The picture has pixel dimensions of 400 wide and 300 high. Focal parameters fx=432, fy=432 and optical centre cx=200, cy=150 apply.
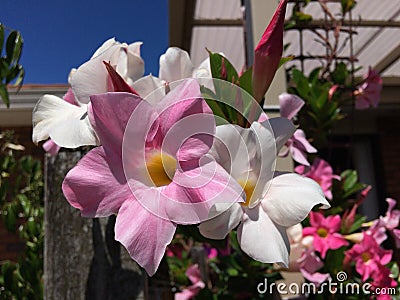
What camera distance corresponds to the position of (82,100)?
0.46 m

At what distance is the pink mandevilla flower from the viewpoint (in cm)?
33

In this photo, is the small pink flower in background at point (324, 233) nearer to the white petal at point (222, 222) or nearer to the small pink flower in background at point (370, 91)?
the white petal at point (222, 222)

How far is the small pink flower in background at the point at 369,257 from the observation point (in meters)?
0.90

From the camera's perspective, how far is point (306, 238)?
0.87m

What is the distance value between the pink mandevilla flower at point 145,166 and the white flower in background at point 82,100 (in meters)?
0.08

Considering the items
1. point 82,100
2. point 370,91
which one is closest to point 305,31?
point 370,91

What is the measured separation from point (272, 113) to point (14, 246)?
4.28 m

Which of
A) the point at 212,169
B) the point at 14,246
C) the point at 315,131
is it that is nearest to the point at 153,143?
the point at 212,169

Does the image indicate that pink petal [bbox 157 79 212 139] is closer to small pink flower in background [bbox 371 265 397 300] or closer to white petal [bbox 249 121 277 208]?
white petal [bbox 249 121 277 208]

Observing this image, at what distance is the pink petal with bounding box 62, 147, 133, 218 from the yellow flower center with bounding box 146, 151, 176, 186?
3 centimetres

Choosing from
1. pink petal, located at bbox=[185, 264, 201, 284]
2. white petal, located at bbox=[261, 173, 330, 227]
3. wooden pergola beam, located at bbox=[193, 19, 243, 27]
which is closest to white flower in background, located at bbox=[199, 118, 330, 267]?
white petal, located at bbox=[261, 173, 330, 227]

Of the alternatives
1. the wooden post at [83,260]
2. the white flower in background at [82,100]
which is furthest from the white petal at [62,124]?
the wooden post at [83,260]

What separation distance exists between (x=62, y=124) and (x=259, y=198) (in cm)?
22

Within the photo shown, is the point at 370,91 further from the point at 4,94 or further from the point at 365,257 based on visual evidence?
the point at 4,94
